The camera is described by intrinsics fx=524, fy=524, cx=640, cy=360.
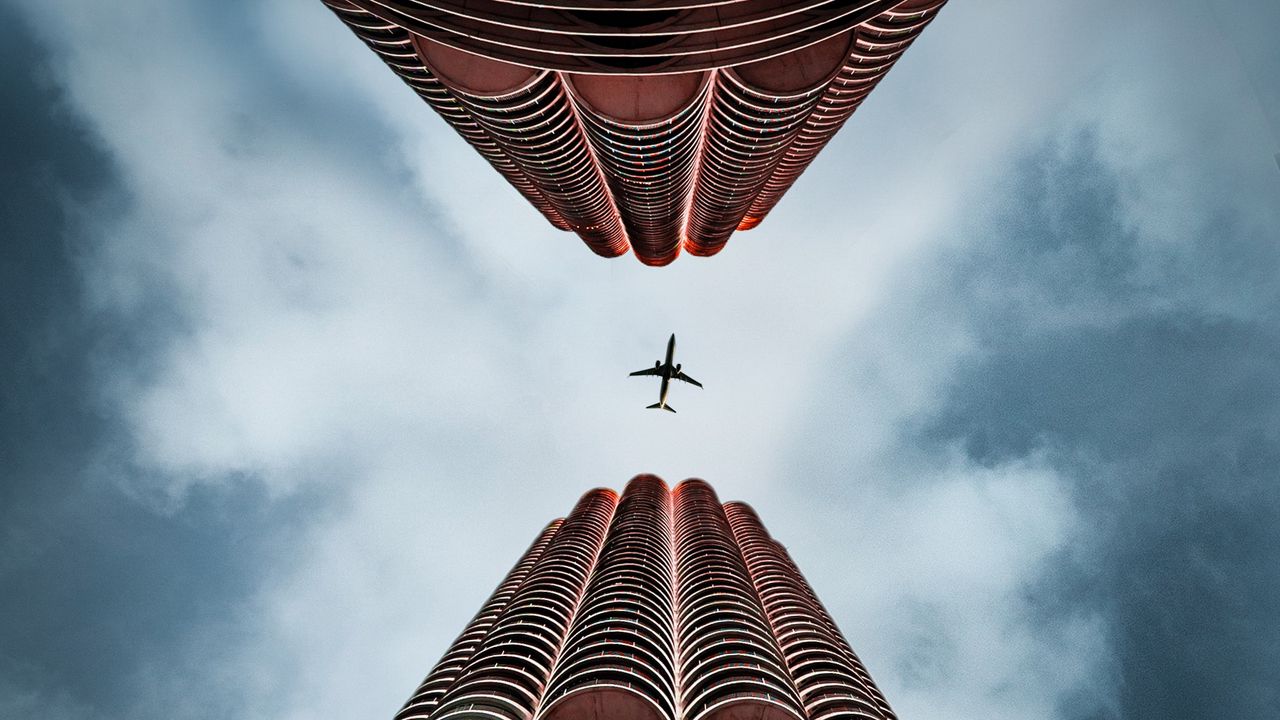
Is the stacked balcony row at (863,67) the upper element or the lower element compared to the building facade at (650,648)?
upper

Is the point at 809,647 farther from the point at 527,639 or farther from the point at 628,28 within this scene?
the point at 628,28

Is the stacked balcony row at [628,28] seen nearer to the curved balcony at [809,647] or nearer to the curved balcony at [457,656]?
the curved balcony at [457,656]

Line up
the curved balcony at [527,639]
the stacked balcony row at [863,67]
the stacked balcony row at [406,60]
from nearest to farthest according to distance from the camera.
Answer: the curved balcony at [527,639]
the stacked balcony row at [406,60]
the stacked balcony row at [863,67]

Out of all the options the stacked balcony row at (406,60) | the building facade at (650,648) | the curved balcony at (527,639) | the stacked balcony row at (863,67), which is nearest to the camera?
the building facade at (650,648)

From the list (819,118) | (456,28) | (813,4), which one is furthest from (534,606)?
(819,118)

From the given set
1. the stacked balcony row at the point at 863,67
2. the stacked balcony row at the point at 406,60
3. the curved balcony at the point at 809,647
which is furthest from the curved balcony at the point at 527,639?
the stacked balcony row at the point at 863,67

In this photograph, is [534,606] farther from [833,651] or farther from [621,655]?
[833,651]

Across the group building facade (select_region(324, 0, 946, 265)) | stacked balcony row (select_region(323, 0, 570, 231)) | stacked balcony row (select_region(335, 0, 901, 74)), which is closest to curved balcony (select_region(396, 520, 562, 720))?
stacked balcony row (select_region(335, 0, 901, 74))

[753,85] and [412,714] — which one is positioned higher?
[753,85]
